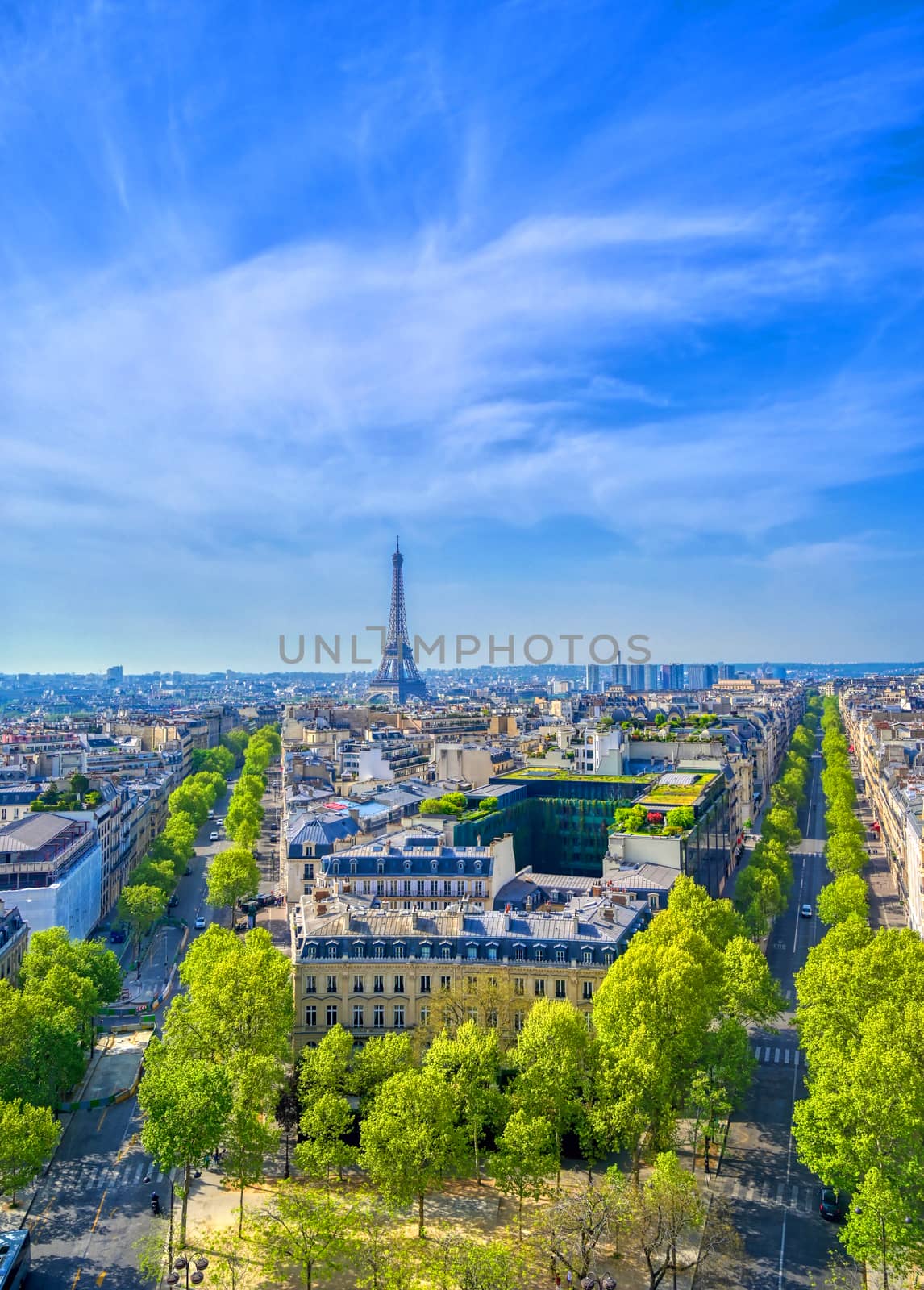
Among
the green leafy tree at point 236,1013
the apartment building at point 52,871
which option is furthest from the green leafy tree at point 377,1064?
the apartment building at point 52,871

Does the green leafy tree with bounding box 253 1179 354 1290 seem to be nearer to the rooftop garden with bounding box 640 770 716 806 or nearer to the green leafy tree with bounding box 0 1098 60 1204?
the green leafy tree with bounding box 0 1098 60 1204

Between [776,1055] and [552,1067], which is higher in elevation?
[552,1067]

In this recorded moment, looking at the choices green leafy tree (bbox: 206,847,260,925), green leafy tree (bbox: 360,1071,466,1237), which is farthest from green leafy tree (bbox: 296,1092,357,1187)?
green leafy tree (bbox: 206,847,260,925)

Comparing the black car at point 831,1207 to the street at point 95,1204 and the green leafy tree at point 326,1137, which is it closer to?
the green leafy tree at point 326,1137

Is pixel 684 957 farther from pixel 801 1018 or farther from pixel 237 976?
pixel 237 976

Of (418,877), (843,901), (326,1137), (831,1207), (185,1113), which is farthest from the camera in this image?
(843,901)

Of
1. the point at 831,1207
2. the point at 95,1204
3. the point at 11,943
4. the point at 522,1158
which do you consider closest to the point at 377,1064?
the point at 522,1158

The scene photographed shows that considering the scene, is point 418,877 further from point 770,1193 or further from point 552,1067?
point 770,1193
